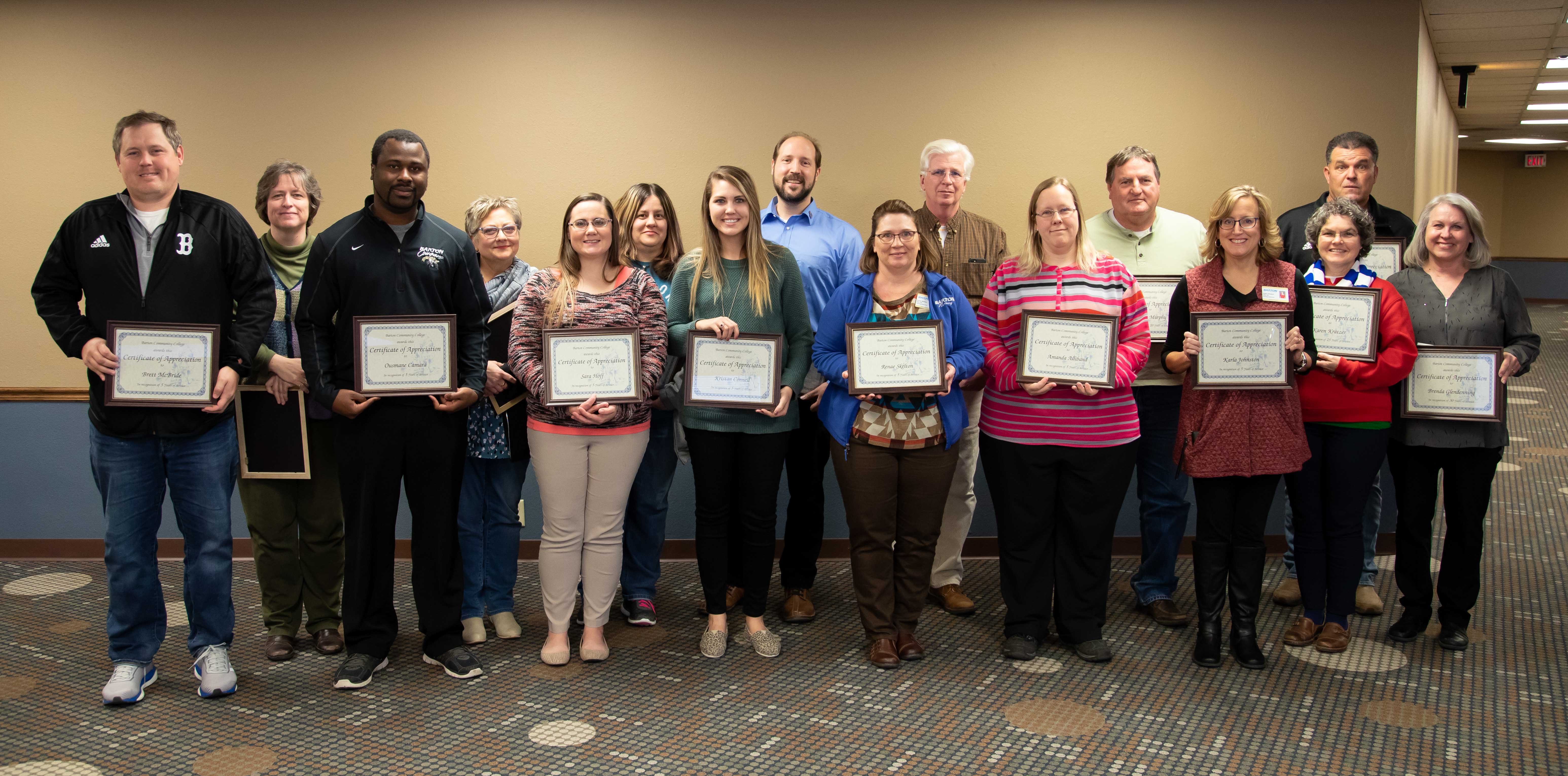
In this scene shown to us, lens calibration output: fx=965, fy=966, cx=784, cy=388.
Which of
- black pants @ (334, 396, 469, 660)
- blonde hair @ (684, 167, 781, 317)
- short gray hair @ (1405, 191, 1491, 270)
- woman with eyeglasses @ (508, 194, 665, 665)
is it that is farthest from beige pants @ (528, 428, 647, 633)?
short gray hair @ (1405, 191, 1491, 270)

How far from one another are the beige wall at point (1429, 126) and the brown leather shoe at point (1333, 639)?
1.98 m

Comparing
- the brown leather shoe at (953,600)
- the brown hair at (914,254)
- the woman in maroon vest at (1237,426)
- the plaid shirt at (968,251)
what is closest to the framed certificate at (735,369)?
the brown hair at (914,254)

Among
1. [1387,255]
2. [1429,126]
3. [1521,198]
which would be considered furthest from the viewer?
[1521,198]

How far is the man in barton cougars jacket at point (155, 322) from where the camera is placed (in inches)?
102

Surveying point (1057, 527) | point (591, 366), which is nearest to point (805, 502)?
point (1057, 527)

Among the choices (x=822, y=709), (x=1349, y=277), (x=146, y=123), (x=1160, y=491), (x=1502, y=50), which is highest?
(x=1502, y=50)

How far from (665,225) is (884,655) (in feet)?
5.12

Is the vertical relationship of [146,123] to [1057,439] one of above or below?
above

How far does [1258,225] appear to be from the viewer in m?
2.81

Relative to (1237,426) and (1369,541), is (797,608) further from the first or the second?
(1369,541)

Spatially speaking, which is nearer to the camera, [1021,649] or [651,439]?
[1021,649]

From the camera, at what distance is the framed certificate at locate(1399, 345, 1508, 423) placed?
113 inches

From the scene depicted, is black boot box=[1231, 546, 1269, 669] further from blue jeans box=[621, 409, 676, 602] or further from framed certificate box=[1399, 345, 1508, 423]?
blue jeans box=[621, 409, 676, 602]

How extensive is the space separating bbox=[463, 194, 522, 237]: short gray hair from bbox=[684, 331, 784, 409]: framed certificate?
832 millimetres
